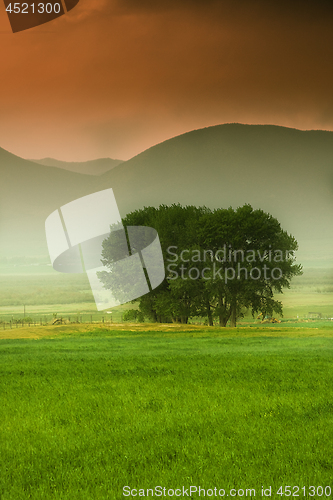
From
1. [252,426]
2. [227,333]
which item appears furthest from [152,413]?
[227,333]

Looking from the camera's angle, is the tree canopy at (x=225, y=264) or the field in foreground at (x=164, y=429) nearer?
the field in foreground at (x=164, y=429)

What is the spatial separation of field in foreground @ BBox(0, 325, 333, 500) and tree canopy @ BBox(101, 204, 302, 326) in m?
35.4

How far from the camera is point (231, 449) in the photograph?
365 inches

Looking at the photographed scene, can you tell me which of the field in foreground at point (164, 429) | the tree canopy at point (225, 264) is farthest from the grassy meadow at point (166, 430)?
the tree canopy at point (225, 264)

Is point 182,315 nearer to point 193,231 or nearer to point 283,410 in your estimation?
point 193,231

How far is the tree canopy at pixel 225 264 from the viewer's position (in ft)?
185

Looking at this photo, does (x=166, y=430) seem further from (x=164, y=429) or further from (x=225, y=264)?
(x=225, y=264)

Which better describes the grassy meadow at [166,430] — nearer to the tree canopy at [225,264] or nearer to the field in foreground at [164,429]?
the field in foreground at [164,429]

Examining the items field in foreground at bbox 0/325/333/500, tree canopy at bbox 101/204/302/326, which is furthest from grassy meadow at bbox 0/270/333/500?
tree canopy at bbox 101/204/302/326

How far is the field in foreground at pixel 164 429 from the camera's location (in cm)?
787

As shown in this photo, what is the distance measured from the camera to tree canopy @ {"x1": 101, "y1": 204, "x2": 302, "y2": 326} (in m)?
56.3

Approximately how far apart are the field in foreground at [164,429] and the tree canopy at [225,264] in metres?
35.4

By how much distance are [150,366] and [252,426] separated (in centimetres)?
1116

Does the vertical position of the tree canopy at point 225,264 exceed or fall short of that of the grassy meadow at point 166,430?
it exceeds it
